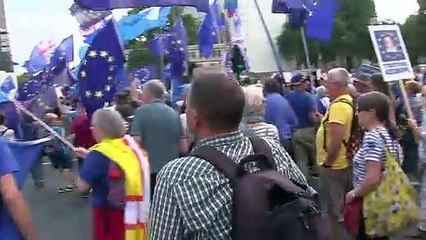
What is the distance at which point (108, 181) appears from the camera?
5777 millimetres

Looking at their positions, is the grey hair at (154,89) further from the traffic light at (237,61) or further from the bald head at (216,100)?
the traffic light at (237,61)

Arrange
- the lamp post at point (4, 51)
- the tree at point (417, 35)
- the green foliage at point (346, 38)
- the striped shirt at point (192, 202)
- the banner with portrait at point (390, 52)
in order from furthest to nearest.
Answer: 1. the green foliage at point (346, 38)
2. the tree at point (417, 35)
3. the lamp post at point (4, 51)
4. the banner with portrait at point (390, 52)
5. the striped shirt at point (192, 202)

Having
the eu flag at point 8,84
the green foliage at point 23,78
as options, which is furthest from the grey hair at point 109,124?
the green foliage at point 23,78

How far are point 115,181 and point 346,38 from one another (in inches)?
3249

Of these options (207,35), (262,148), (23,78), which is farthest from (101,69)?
(23,78)

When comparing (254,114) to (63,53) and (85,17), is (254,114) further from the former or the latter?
(63,53)

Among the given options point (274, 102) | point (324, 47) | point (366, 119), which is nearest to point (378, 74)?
point (274, 102)

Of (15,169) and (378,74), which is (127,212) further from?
(378,74)

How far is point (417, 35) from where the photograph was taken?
75.6 meters

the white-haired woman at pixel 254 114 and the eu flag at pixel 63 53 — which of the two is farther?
the eu flag at pixel 63 53

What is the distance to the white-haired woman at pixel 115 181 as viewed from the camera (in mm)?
5750

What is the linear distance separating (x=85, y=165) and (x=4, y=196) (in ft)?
5.36

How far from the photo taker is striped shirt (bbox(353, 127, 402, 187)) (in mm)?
5383

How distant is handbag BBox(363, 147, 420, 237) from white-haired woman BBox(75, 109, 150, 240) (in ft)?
5.22
